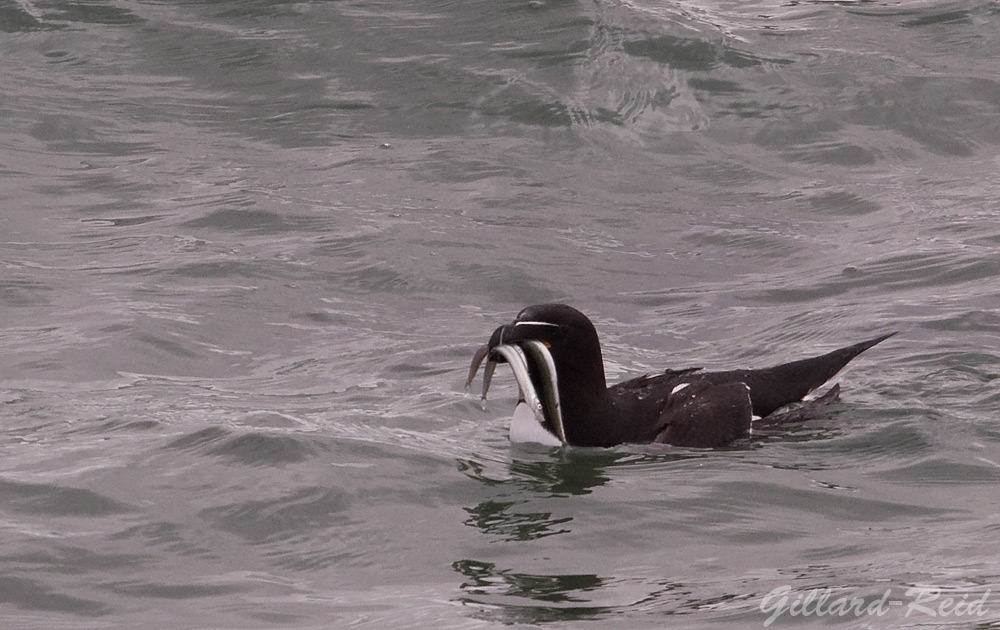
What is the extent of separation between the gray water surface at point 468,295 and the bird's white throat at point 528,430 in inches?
4.1

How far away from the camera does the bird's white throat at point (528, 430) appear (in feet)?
28.4

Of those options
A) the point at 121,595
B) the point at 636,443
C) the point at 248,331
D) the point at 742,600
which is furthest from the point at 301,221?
the point at 742,600

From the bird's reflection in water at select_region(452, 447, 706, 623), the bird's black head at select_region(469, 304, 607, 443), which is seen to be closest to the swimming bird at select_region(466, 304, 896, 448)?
the bird's black head at select_region(469, 304, 607, 443)

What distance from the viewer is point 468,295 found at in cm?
1188

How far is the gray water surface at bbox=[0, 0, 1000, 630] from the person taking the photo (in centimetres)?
692

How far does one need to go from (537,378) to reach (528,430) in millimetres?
288

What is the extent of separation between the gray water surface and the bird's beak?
204 mm

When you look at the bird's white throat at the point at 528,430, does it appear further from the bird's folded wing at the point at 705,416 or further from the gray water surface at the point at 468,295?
the bird's folded wing at the point at 705,416

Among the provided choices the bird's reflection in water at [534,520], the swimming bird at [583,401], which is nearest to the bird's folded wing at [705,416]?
the swimming bird at [583,401]

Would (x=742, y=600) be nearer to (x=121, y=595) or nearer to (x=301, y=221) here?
(x=121, y=595)

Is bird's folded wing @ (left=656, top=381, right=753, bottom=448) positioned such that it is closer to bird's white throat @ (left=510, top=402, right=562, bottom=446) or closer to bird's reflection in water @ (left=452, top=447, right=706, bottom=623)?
bird's reflection in water @ (left=452, top=447, right=706, bottom=623)

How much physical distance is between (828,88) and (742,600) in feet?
34.5

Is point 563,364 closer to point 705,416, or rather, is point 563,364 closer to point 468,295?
point 705,416

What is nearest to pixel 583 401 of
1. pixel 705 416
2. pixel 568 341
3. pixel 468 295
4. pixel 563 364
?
pixel 563 364
